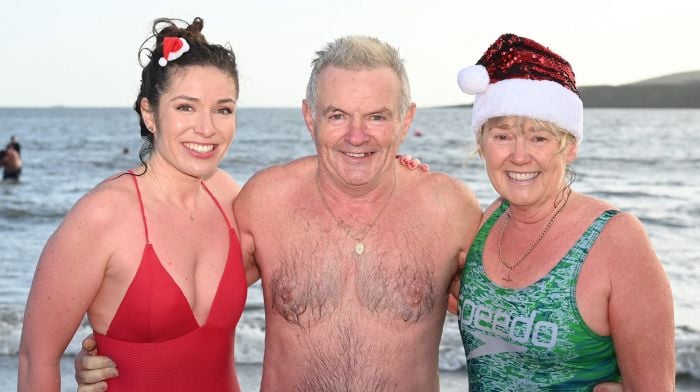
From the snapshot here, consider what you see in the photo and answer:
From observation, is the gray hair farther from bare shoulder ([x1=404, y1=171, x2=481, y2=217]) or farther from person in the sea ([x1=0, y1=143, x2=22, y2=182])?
person in the sea ([x1=0, y1=143, x2=22, y2=182])

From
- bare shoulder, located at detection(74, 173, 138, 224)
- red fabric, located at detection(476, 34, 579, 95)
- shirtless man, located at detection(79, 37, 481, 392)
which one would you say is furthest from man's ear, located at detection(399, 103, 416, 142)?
bare shoulder, located at detection(74, 173, 138, 224)

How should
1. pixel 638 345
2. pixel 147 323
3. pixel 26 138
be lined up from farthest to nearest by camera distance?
pixel 26 138, pixel 147 323, pixel 638 345

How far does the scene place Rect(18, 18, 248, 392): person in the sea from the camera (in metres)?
3.06

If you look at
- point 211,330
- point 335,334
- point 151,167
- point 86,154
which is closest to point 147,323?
point 211,330

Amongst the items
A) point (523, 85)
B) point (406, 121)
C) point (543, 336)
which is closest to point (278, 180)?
point (406, 121)

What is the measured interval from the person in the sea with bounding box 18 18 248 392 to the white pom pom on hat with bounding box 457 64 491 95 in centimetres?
101

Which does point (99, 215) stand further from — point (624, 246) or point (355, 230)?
point (624, 246)

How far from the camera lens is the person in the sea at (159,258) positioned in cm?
306

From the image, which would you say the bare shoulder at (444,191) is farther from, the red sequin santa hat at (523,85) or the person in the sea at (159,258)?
the person in the sea at (159,258)

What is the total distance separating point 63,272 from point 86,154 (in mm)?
31742

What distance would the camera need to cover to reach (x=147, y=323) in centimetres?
318

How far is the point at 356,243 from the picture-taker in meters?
3.81

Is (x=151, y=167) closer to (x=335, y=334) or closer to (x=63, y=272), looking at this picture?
(x=63, y=272)

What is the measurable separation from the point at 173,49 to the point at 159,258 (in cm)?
88
